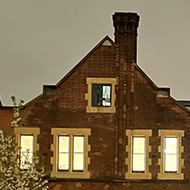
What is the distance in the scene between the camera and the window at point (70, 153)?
18.5m

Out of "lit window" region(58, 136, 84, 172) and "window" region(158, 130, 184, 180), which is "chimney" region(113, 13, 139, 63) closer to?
"window" region(158, 130, 184, 180)

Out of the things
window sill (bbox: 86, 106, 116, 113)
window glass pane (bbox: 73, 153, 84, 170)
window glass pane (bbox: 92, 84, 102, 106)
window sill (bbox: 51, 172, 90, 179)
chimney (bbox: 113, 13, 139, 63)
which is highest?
chimney (bbox: 113, 13, 139, 63)

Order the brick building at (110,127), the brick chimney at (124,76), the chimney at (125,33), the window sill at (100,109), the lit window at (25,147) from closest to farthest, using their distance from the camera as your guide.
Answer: the lit window at (25,147) < the brick building at (110,127) < the brick chimney at (124,76) < the window sill at (100,109) < the chimney at (125,33)

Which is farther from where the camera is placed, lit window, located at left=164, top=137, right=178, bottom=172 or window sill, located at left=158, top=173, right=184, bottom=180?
lit window, located at left=164, top=137, right=178, bottom=172

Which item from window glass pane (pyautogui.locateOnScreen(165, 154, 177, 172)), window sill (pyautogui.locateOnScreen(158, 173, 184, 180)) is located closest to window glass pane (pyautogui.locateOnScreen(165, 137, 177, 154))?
window glass pane (pyautogui.locateOnScreen(165, 154, 177, 172))

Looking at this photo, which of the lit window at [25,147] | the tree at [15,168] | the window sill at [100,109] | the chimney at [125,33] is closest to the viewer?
the tree at [15,168]

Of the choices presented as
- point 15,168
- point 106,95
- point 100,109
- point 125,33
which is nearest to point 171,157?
point 100,109

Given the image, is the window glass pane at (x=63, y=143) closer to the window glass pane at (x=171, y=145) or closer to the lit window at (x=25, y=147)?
the lit window at (x=25, y=147)

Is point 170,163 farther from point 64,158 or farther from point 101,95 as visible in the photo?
point 64,158

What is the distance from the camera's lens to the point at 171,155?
18734mm

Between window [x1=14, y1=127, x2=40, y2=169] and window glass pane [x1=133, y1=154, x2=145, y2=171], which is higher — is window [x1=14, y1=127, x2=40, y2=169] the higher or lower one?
the higher one

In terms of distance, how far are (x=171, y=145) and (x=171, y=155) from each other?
42cm

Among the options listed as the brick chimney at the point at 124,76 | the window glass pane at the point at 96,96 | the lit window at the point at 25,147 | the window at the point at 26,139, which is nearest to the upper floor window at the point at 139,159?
the brick chimney at the point at 124,76

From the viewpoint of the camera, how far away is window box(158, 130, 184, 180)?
18.6 metres
